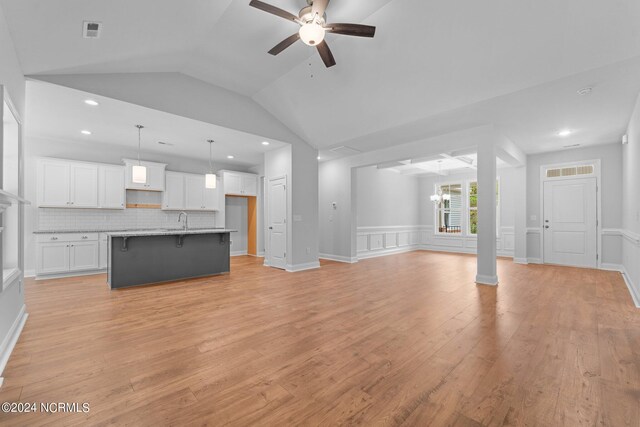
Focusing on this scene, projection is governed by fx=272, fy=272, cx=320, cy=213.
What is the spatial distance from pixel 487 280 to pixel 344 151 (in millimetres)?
4312

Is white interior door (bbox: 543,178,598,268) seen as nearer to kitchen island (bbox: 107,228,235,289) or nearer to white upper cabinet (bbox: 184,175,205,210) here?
kitchen island (bbox: 107,228,235,289)

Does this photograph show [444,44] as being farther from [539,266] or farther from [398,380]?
[539,266]

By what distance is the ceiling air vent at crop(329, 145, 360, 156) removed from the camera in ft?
22.3

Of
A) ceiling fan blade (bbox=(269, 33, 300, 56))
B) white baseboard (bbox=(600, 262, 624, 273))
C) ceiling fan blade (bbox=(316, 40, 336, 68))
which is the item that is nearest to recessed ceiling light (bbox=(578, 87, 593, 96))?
ceiling fan blade (bbox=(316, 40, 336, 68))

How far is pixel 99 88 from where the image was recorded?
3838 millimetres

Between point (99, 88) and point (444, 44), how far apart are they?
186 inches

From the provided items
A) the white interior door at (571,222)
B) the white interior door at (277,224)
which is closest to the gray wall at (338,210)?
the white interior door at (277,224)

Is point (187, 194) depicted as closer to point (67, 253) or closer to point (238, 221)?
point (238, 221)

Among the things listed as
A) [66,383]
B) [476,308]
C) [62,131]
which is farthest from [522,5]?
[62,131]

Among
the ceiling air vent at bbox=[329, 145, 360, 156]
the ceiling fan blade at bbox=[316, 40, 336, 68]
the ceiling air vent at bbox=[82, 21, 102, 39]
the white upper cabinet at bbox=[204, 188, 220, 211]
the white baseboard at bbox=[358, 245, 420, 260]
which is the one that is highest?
the ceiling air vent at bbox=[82, 21, 102, 39]

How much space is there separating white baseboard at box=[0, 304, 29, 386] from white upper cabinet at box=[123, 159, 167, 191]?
3.95 m

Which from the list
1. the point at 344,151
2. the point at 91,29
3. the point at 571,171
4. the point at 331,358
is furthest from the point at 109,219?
the point at 571,171

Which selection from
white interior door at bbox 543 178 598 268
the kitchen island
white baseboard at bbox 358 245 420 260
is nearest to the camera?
the kitchen island

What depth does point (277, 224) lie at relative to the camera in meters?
6.62
